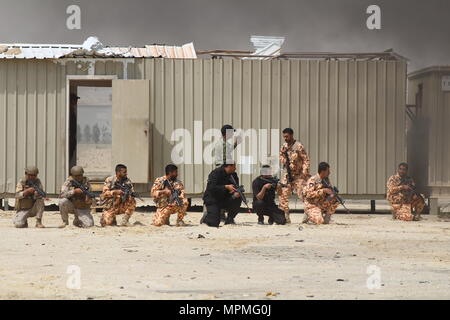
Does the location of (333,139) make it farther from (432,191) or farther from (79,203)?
(79,203)

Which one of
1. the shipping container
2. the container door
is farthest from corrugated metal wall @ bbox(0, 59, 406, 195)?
the shipping container

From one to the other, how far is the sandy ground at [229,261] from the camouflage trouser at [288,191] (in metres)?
0.43

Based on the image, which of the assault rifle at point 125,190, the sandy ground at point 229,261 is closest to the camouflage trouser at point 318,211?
the sandy ground at point 229,261

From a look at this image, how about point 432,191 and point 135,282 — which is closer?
point 135,282

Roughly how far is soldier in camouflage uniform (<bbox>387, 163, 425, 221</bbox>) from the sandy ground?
39.1 inches

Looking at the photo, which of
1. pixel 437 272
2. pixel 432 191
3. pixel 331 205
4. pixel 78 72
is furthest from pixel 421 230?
pixel 78 72

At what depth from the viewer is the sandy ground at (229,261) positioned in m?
7.40

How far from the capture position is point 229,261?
30.4 feet

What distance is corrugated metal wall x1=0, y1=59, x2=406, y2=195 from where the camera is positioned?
15930 mm

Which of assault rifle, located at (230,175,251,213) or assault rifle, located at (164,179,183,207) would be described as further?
assault rifle, located at (230,175,251,213)

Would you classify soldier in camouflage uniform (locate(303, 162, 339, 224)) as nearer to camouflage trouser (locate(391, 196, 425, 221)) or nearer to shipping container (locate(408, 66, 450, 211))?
camouflage trouser (locate(391, 196, 425, 221))

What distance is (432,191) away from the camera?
15930 millimetres

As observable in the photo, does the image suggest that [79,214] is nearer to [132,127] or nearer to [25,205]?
[25,205]
